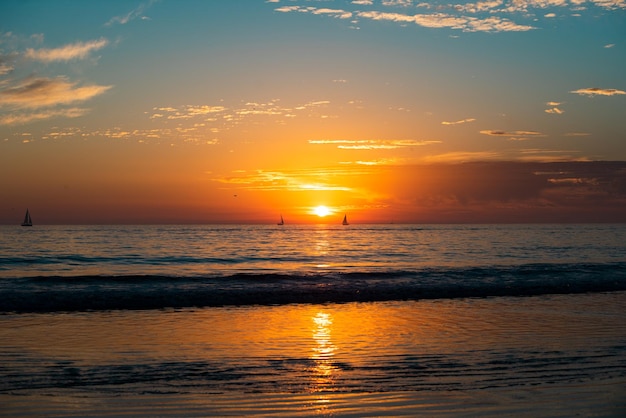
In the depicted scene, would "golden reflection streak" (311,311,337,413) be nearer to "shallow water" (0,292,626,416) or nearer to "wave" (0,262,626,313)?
"shallow water" (0,292,626,416)

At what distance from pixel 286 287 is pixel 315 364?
50.8 ft

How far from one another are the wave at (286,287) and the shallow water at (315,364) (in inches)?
145

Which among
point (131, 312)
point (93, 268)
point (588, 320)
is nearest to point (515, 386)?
point (588, 320)

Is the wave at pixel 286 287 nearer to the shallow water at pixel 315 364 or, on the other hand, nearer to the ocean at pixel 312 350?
the ocean at pixel 312 350

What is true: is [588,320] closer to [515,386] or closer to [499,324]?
[499,324]

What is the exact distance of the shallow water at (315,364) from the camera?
7883 mm

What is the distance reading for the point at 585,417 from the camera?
7.24 m

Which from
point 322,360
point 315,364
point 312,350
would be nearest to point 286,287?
point 312,350

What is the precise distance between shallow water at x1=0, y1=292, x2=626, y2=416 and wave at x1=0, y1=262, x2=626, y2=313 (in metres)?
3.69

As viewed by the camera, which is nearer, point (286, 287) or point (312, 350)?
point (312, 350)

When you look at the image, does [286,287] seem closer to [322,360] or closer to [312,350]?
[312,350]

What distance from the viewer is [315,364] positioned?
10.3 m

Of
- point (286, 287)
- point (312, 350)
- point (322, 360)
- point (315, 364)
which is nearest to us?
point (315, 364)

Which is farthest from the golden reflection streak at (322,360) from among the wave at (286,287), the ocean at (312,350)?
the wave at (286,287)
